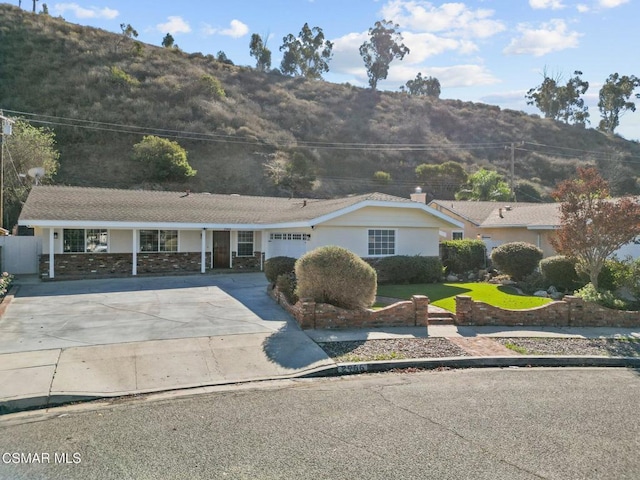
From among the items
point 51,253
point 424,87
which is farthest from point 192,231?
point 424,87

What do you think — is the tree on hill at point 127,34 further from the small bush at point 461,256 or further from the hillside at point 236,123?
the small bush at point 461,256

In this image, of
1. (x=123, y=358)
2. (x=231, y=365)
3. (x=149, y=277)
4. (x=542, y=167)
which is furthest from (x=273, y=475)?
(x=542, y=167)

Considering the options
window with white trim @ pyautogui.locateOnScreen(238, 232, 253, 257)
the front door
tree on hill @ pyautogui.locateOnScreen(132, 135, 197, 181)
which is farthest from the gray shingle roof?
tree on hill @ pyautogui.locateOnScreen(132, 135, 197, 181)

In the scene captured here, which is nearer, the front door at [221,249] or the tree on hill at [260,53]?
the front door at [221,249]

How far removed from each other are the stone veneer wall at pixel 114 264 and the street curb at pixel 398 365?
13.9m

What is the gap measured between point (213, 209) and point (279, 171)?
21446 millimetres

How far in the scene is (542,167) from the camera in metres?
61.2

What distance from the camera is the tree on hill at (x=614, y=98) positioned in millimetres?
81312

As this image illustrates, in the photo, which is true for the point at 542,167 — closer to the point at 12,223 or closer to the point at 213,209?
the point at 213,209

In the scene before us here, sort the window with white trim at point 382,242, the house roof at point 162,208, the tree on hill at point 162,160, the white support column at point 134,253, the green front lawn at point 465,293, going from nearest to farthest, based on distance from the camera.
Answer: the green front lawn at point 465,293
the house roof at point 162,208
the window with white trim at point 382,242
the white support column at point 134,253
the tree on hill at point 162,160

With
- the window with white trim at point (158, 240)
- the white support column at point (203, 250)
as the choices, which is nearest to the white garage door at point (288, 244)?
the white support column at point (203, 250)

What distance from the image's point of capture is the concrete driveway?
931cm

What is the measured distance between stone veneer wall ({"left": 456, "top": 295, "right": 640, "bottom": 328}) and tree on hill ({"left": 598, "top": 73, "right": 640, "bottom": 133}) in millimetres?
86210

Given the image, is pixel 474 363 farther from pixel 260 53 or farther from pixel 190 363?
pixel 260 53
